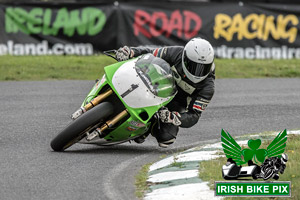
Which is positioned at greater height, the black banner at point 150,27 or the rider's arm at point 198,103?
the rider's arm at point 198,103

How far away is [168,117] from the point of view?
783cm

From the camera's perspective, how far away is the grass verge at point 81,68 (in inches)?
593

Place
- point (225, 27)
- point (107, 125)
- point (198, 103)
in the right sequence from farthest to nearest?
point (225, 27)
point (198, 103)
point (107, 125)

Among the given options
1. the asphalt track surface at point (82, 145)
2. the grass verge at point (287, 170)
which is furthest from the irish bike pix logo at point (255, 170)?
the asphalt track surface at point (82, 145)

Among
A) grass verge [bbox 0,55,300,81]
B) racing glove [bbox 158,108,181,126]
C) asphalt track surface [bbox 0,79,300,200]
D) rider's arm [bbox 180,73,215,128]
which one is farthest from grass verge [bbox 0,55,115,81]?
racing glove [bbox 158,108,181,126]

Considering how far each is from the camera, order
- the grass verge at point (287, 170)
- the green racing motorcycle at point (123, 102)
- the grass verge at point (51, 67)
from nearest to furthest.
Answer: the grass verge at point (287, 170), the green racing motorcycle at point (123, 102), the grass verge at point (51, 67)

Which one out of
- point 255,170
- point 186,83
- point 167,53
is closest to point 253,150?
point 255,170

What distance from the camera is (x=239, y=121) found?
10.3 m

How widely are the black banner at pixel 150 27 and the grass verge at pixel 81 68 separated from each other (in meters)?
0.54

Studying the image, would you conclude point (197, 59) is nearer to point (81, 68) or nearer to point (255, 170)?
point (255, 170)

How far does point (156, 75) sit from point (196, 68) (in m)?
0.45

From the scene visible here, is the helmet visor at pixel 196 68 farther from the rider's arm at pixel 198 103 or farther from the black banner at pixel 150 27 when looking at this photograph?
the black banner at pixel 150 27

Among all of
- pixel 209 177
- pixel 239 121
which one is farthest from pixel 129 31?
pixel 209 177

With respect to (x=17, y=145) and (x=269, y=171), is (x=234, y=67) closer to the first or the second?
(x=17, y=145)
